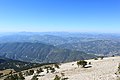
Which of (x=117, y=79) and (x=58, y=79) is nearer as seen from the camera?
(x=117, y=79)

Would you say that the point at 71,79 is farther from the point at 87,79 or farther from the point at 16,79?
the point at 16,79

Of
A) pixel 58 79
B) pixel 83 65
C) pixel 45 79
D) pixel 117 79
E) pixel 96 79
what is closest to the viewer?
→ pixel 117 79

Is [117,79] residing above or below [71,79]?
above

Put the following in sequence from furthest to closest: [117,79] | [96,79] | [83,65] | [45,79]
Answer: [83,65] < [45,79] < [96,79] < [117,79]

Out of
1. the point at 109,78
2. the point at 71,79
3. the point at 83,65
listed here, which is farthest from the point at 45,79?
A: the point at 109,78

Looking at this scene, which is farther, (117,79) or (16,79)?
(16,79)

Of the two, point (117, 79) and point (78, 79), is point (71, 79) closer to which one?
point (78, 79)

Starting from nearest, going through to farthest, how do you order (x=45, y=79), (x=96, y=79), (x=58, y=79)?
(x=96, y=79)
(x=58, y=79)
(x=45, y=79)

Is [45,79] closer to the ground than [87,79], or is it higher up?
closer to the ground

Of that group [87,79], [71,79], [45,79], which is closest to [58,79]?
[71,79]
